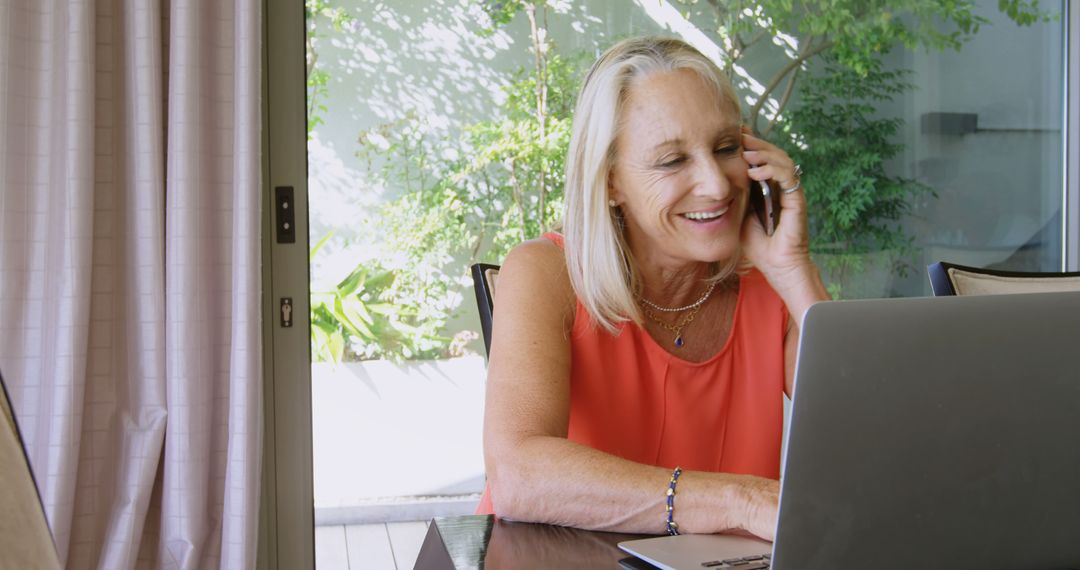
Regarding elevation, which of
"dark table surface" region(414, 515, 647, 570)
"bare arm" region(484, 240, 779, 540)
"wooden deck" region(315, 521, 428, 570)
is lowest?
"wooden deck" region(315, 521, 428, 570)

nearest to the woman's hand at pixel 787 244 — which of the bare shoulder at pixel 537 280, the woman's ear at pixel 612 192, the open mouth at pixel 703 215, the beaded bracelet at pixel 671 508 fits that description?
the open mouth at pixel 703 215

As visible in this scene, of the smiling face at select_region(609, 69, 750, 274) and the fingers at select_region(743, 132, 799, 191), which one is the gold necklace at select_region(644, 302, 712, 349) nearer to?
the smiling face at select_region(609, 69, 750, 274)

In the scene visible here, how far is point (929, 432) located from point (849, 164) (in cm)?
242

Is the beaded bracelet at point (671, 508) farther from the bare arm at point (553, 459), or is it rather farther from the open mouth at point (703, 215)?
the open mouth at point (703, 215)

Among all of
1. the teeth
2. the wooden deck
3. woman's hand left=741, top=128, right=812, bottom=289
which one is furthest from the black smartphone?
the wooden deck

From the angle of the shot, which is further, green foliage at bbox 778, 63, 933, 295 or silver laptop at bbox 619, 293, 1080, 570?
green foliage at bbox 778, 63, 933, 295

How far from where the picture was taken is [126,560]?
8.04ft

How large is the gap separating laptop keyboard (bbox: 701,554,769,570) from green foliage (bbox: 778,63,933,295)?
220cm

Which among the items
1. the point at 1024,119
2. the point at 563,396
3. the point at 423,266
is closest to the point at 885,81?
the point at 1024,119

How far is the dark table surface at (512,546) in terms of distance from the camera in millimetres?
1019

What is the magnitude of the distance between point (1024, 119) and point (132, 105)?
8.32 feet

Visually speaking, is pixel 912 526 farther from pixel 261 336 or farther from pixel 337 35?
pixel 337 35

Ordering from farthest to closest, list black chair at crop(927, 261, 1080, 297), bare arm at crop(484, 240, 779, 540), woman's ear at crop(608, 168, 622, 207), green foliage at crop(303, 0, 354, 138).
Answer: green foliage at crop(303, 0, 354, 138)
black chair at crop(927, 261, 1080, 297)
woman's ear at crop(608, 168, 622, 207)
bare arm at crop(484, 240, 779, 540)

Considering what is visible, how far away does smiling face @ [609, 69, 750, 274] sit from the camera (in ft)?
5.13
